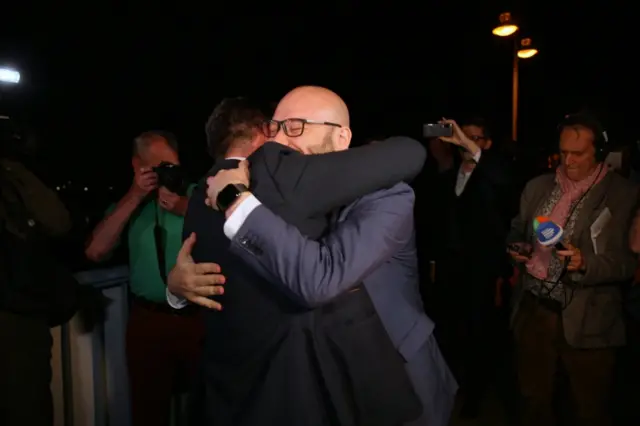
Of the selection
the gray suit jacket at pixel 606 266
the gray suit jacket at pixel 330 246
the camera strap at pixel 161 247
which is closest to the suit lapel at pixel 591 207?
the gray suit jacket at pixel 606 266

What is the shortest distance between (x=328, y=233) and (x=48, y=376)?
1723 millimetres

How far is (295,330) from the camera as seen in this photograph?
1.54 meters

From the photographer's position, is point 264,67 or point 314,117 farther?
point 264,67

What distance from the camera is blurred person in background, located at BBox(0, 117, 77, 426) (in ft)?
7.79

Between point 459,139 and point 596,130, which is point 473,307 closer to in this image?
point 459,139

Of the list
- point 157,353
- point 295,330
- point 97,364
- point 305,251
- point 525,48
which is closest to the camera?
point 305,251

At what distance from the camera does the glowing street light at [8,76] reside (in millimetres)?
2672

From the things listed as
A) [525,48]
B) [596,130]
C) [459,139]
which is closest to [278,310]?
[596,130]

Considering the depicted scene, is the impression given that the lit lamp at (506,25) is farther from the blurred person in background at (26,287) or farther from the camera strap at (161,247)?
the blurred person in background at (26,287)

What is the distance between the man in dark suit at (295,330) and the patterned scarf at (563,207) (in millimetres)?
1797

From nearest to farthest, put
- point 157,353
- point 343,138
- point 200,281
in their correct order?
1. point 200,281
2. point 343,138
3. point 157,353

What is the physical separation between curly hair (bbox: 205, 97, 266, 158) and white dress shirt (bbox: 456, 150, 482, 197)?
2445 mm

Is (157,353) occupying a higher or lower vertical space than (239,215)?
lower

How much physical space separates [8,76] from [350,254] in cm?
217
